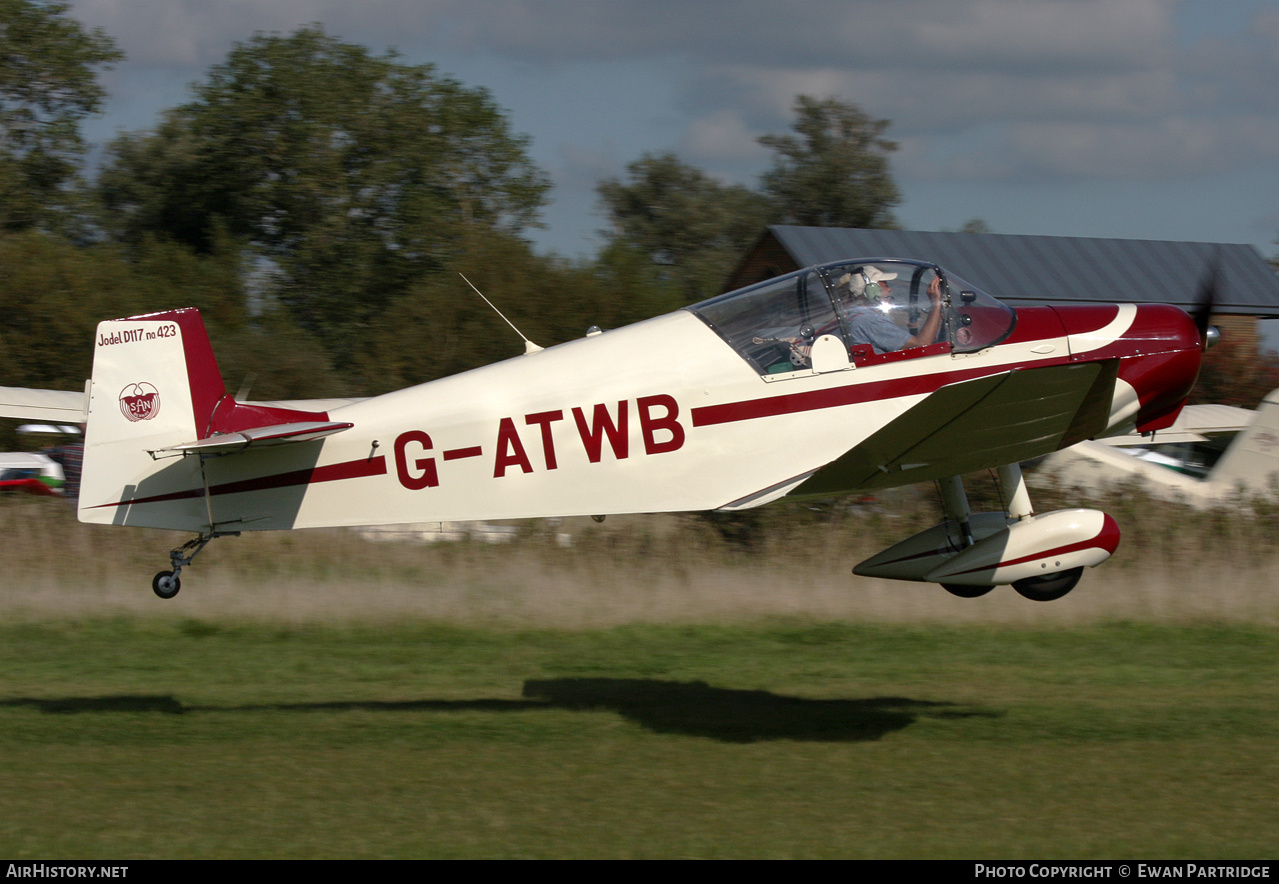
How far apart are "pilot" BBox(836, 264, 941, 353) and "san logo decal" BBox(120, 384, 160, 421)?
407 centimetres

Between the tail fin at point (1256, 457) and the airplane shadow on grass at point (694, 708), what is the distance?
22.7 ft

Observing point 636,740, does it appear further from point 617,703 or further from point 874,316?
point 874,316

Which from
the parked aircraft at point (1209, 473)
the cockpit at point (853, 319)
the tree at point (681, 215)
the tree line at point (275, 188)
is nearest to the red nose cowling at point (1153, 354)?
the cockpit at point (853, 319)

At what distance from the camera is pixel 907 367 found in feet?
23.7

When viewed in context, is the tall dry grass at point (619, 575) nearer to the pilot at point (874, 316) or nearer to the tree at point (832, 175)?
the pilot at point (874, 316)

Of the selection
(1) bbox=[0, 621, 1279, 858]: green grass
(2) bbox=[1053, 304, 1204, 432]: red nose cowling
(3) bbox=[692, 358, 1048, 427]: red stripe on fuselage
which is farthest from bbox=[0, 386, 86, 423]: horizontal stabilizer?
(2) bbox=[1053, 304, 1204, 432]: red nose cowling

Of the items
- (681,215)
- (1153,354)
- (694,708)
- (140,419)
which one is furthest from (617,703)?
(681,215)

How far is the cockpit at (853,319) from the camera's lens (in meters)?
7.20

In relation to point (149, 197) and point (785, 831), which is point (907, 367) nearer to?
point (785, 831)

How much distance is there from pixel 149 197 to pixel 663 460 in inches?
1320

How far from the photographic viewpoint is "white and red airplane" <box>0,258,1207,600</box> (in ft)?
23.6

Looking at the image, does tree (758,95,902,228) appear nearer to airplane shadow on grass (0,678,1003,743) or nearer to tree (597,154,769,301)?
tree (597,154,769,301)

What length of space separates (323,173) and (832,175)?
85.3 ft
